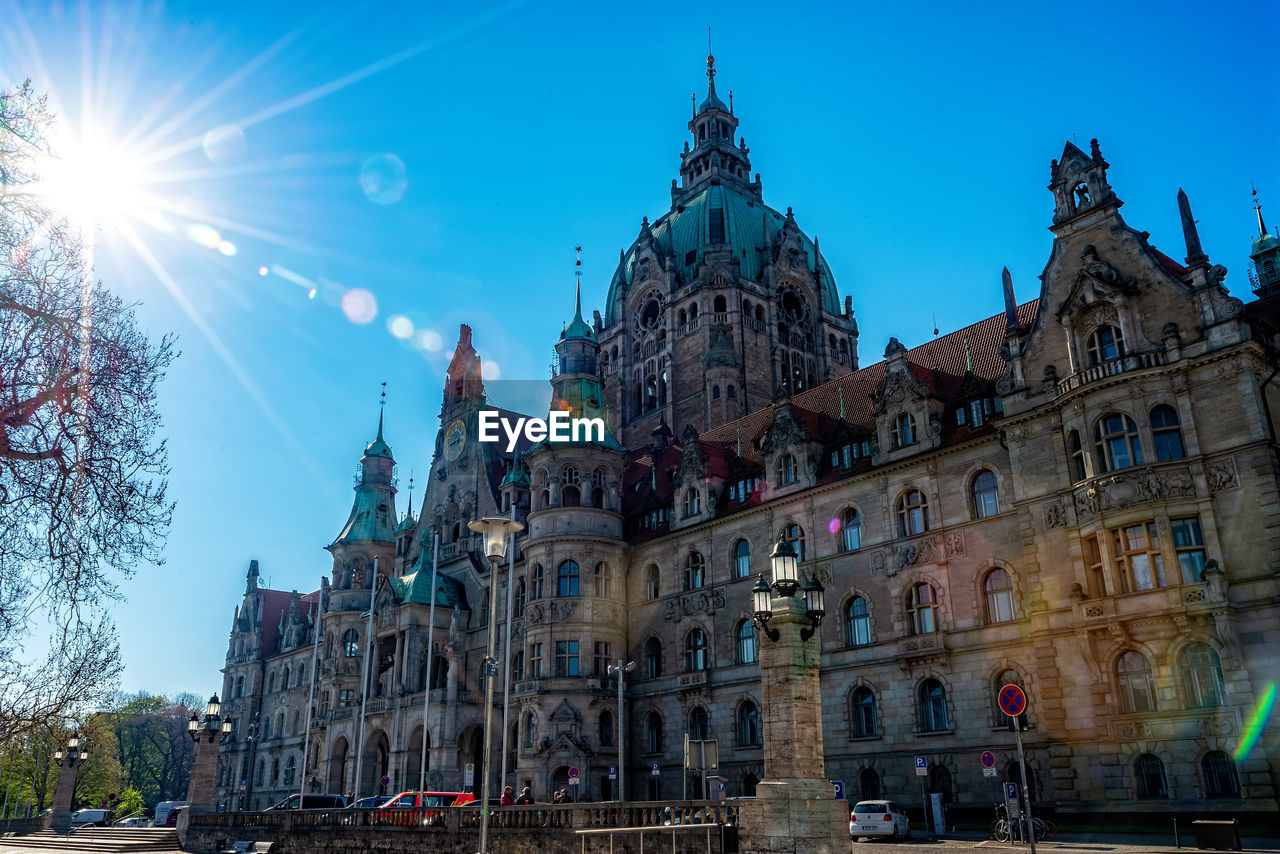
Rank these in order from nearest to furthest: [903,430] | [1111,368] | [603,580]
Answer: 1. [1111,368]
2. [903,430]
3. [603,580]

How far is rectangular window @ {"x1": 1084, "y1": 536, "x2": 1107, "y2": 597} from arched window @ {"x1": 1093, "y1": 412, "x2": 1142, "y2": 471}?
2432 millimetres

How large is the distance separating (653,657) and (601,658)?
2.48 metres

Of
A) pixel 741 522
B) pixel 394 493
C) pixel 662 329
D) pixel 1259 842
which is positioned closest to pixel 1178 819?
pixel 1259 842

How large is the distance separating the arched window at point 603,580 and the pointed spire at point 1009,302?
73.2ft

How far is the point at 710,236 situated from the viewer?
75000 millimetres

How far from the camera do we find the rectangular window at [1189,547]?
30.2 meters

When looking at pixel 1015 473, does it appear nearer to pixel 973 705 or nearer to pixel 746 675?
pixel 973 705

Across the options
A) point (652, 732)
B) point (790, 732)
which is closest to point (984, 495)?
point (652, 732)

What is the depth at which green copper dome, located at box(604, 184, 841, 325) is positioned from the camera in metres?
75.0

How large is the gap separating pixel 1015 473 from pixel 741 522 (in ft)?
43.9

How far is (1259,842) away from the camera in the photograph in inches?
1016

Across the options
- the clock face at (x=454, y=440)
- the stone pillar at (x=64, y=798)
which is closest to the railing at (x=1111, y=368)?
the clock face at (x=454, y=440)

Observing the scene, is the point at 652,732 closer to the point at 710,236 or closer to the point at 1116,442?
the point at 1116,442

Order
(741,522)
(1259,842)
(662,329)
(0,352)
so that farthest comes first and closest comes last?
(662,329), (741,522), (1259,842), (0,352)
